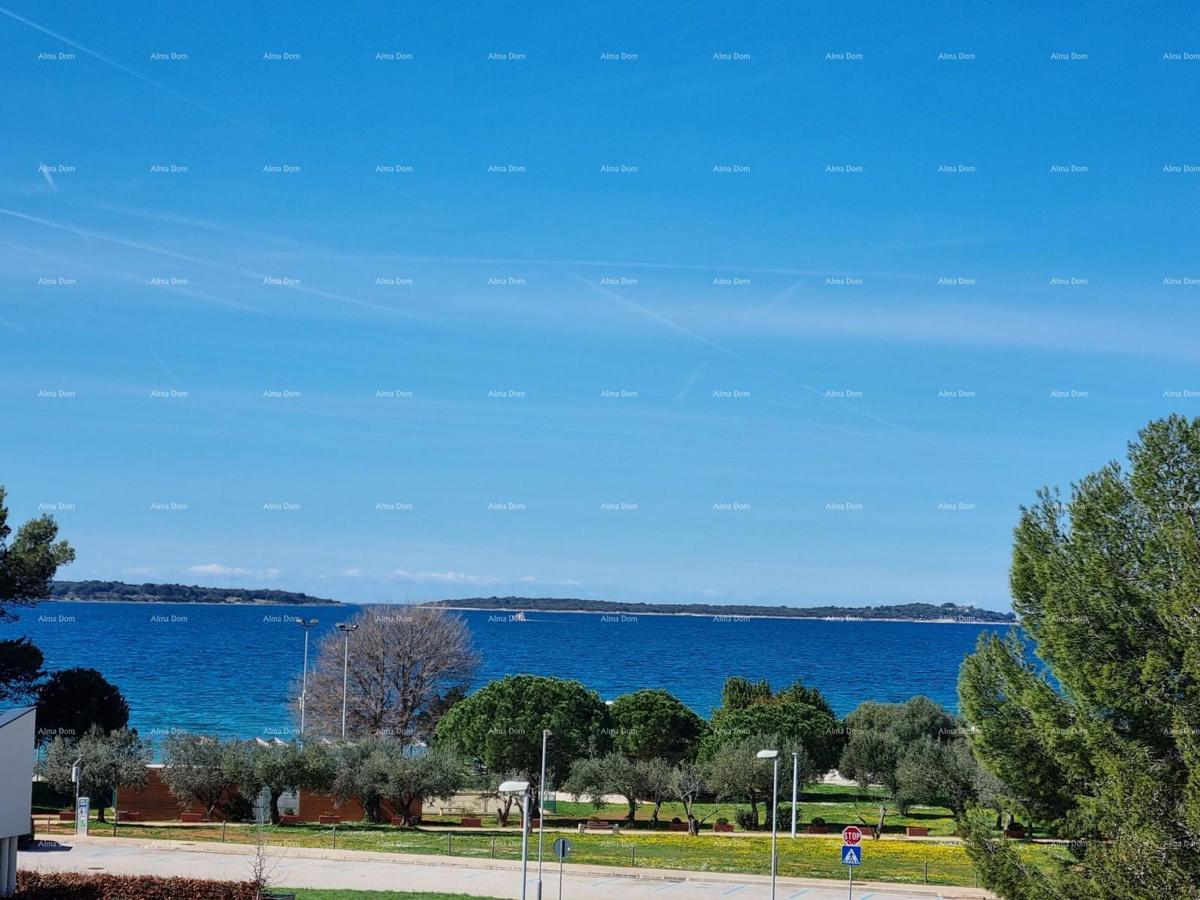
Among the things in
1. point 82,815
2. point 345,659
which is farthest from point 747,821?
point 345,659

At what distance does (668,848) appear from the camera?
47.2m

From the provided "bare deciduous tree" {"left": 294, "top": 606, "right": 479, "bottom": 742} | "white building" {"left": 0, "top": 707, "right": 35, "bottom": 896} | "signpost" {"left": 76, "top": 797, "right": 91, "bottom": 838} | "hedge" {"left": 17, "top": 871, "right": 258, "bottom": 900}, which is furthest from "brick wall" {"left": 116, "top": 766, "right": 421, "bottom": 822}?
"white building" {"left": 0, "top": 707, "right": 35, "bottom": 896}

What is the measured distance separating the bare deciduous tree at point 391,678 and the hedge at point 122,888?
164 ft

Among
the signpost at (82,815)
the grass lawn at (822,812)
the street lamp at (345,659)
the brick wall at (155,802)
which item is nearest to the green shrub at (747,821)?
the grass lawn at (822,812)

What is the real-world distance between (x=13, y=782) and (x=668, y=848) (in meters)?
26.2

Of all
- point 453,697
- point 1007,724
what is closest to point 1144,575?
point 1007,724

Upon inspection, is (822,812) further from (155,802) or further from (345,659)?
(155,802)

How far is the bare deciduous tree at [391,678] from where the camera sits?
79.7 meters

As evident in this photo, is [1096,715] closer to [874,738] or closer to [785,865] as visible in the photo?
[785,865]

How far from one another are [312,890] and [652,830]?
24835 mm

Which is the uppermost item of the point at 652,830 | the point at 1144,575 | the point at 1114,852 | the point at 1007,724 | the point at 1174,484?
the point at 1174,484

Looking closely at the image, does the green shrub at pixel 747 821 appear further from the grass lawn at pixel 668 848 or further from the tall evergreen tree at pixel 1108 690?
the tall evergreen tree at pixel 1108 690

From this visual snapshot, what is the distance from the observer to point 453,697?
8200cm

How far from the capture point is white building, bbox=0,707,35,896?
85.0 feet
